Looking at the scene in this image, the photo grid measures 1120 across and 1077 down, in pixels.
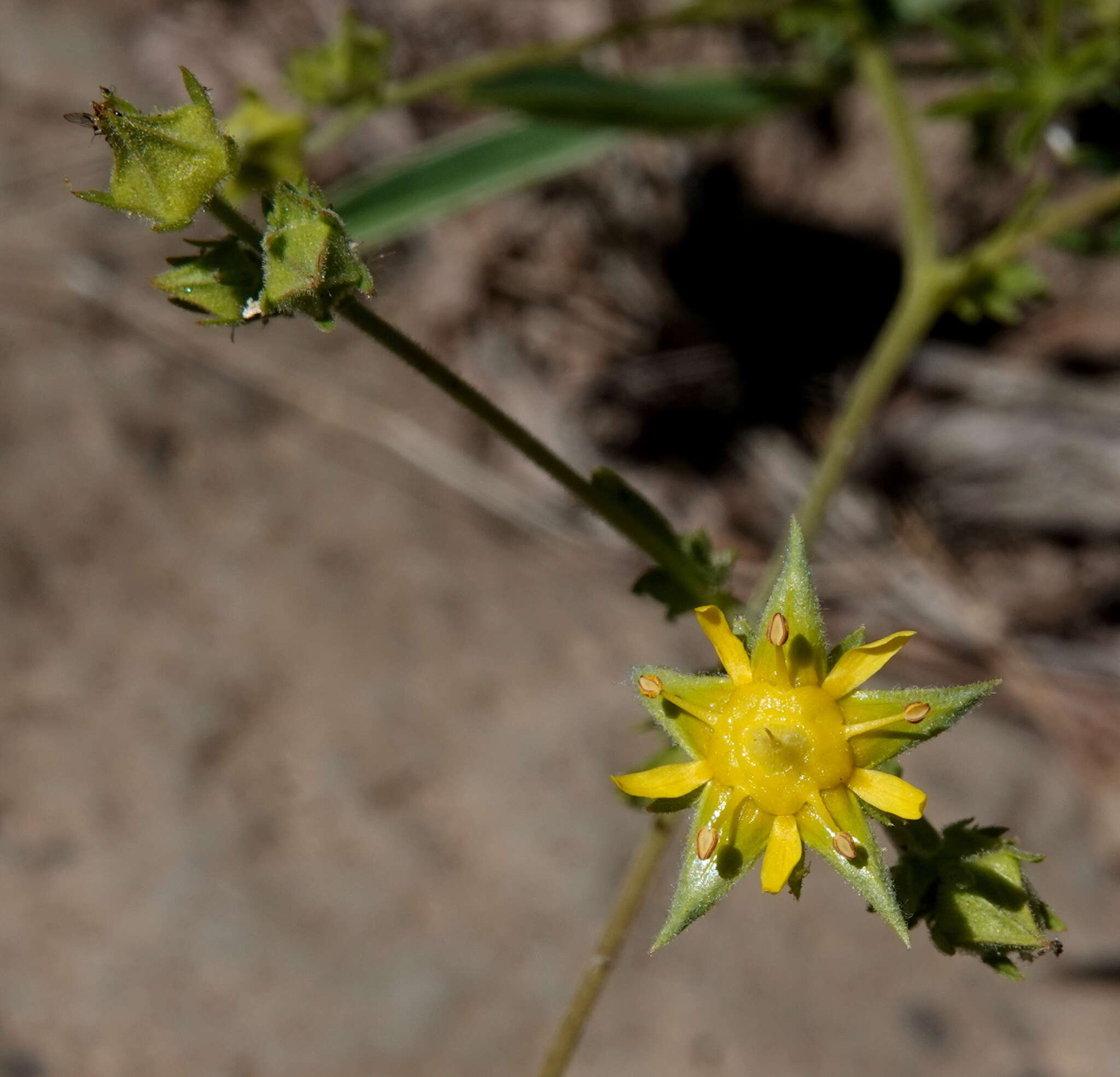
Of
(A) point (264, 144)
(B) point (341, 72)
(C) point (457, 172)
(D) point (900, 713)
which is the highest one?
(C) point (457, 172)

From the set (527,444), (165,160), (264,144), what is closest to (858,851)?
(527,444)

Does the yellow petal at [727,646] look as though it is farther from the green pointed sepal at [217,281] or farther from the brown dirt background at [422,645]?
the brown dirt background at [422,645]

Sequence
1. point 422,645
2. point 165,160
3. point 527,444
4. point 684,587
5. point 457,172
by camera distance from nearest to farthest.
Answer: point 165,160 < point 527,444 < point 684,587 < point 457,172 < point 422,645

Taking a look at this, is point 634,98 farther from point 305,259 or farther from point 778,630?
point 778,630

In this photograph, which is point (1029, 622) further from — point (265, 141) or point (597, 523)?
point (265, 141)

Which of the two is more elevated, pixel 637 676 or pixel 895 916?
pixel 637 676

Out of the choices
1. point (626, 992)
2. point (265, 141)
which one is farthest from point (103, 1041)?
point (265, 141)
